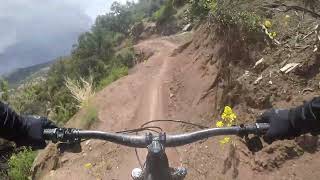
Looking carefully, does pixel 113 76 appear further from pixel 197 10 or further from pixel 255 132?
pixel 255 132

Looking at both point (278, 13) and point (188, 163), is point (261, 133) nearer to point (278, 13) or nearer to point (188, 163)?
point (188, 163)

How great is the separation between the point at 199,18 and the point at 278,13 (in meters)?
5.77

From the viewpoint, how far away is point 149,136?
139 inches

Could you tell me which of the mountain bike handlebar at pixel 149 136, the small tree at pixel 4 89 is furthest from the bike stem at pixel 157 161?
the small tree at pixel 4 89

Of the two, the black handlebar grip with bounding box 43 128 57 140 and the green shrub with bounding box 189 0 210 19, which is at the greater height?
the green shrub with bounding box 189 0 210 19

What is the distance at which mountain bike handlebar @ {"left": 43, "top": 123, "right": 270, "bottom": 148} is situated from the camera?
3496 millimetres

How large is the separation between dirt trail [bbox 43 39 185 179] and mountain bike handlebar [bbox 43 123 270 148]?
18.9 feet

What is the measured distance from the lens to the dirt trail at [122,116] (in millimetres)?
10555

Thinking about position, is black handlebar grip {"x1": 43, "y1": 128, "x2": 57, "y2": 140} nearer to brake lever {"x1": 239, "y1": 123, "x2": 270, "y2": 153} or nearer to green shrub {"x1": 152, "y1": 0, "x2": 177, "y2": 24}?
brake lever {"x1": 239, "y1": 123, "x2": 270, "y2": 153}

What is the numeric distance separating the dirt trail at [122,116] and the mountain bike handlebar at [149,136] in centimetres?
577

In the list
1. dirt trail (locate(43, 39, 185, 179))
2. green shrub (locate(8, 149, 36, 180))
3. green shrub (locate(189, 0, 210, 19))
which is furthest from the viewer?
green shrub (locate(189, 0, 210, 19))

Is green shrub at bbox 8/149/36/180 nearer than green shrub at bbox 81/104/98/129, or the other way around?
green shrub at bbox 81/104/98/129

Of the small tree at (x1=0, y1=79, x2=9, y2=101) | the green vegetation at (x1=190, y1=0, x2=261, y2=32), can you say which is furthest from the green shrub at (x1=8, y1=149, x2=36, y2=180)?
the small tree at (x1=0, y1=79, x2=9, y2=101)

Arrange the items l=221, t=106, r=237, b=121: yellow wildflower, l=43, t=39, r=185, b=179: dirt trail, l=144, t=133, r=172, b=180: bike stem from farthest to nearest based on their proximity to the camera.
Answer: l=43, t=39, r=185, b=179: dirt trail
l=221, t=106, r=237, b=121: yellow wildflower
l=144, t=133, r=172, b=180: bike stem
